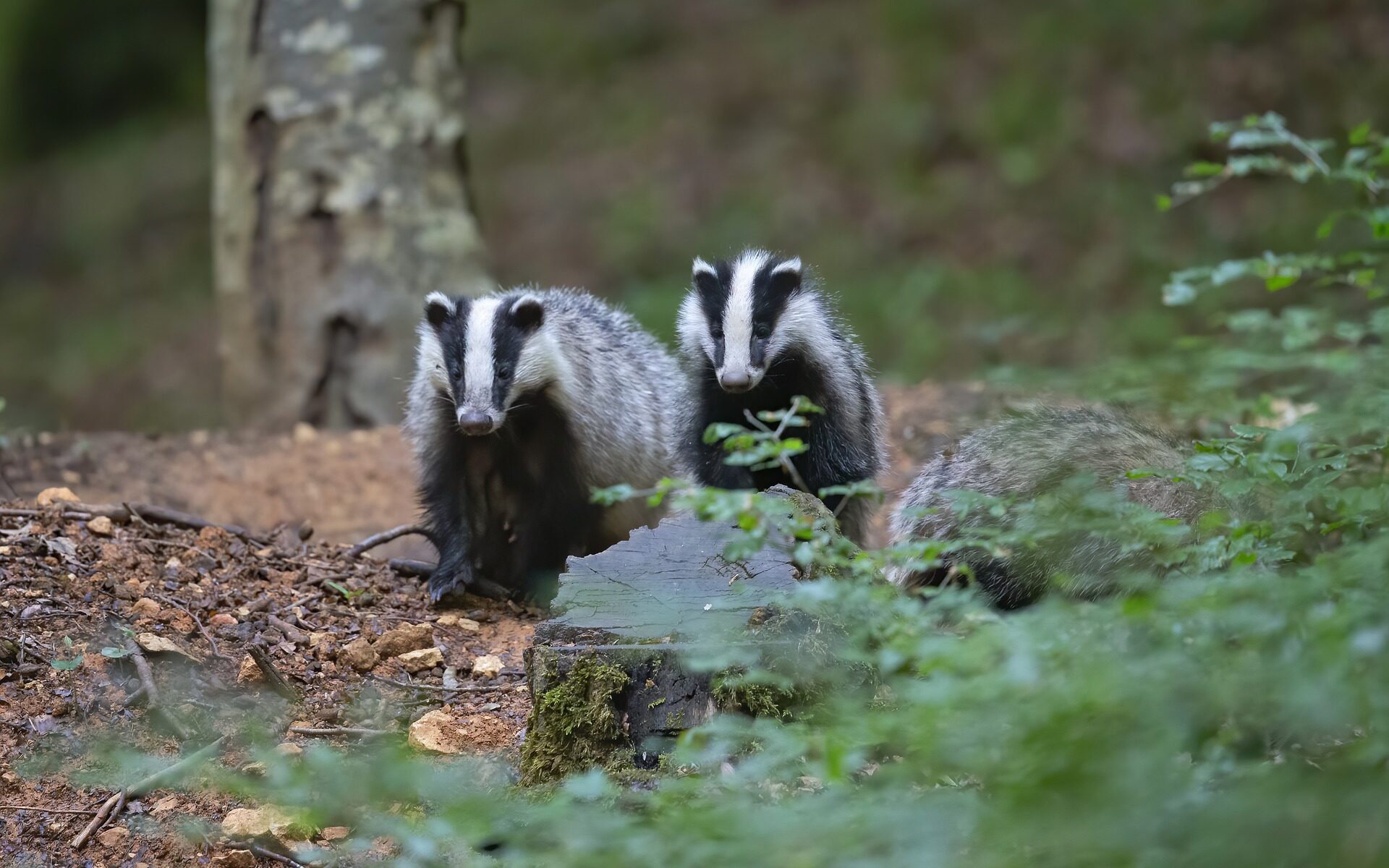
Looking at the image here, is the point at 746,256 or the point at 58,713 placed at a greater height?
the point at 746,256

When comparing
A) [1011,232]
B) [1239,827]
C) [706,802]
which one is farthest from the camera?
[1011,232]

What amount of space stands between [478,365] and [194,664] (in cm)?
159

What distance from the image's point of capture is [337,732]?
12.1 ft

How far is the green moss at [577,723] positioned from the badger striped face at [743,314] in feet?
6.04

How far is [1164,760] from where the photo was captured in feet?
5.62

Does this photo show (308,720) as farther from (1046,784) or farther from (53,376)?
(53,376)

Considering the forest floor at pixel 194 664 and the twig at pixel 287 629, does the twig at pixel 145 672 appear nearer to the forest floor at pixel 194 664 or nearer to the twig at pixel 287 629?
the forest floor at pixel 194 664

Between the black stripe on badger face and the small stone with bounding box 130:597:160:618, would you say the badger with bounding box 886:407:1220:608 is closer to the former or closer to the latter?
the black stripe on badger face

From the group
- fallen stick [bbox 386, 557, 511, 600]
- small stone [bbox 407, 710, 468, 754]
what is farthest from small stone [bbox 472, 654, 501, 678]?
fallen stick [bbox 386, 557, 511, 600]

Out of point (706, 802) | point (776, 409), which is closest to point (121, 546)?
point (776, 409)

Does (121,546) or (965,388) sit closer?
(121,546)

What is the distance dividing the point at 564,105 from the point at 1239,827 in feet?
43.6

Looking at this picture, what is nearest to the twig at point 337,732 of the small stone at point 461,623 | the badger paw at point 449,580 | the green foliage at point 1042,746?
the green foliage at point 1042,746

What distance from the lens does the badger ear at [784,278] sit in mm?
5039
